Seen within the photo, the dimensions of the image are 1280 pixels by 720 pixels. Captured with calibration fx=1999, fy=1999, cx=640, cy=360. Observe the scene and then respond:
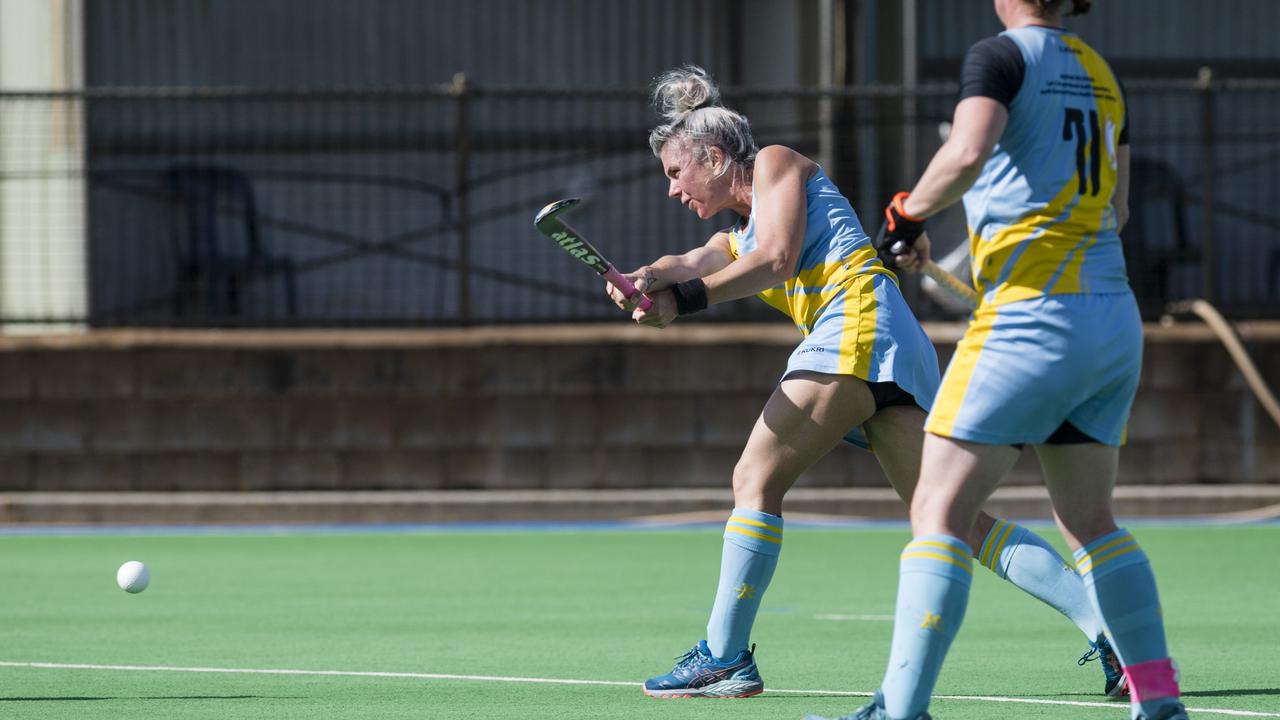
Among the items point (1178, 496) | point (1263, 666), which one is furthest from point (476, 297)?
point (1263, 666)

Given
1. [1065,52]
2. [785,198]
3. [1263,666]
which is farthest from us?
[1263,666]

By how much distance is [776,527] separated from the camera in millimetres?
5996

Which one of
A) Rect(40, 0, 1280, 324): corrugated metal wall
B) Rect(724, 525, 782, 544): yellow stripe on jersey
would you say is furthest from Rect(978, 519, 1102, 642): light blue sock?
Rect(40, 0, 1280, 324): corrugated metal wall

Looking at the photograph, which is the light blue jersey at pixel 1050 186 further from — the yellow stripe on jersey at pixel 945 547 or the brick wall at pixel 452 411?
the brick wall at pixel 452 411

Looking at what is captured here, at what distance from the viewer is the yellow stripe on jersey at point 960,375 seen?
14.9 feet

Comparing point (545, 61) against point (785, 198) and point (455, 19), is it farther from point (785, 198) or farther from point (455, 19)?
point (785, 198)

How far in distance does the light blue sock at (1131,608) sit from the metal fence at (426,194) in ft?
27.4

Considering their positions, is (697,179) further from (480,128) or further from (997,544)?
(480,128)

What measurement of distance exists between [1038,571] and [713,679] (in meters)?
1.02

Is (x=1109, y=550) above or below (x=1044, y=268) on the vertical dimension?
below

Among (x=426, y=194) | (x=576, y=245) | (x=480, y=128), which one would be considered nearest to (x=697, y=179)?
(x=576, y=245)

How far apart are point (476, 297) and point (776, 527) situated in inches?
316

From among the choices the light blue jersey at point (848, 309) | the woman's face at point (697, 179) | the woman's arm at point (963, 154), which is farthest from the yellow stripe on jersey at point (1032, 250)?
the woman's face at point (697, 179)

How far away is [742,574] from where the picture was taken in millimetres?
5945
